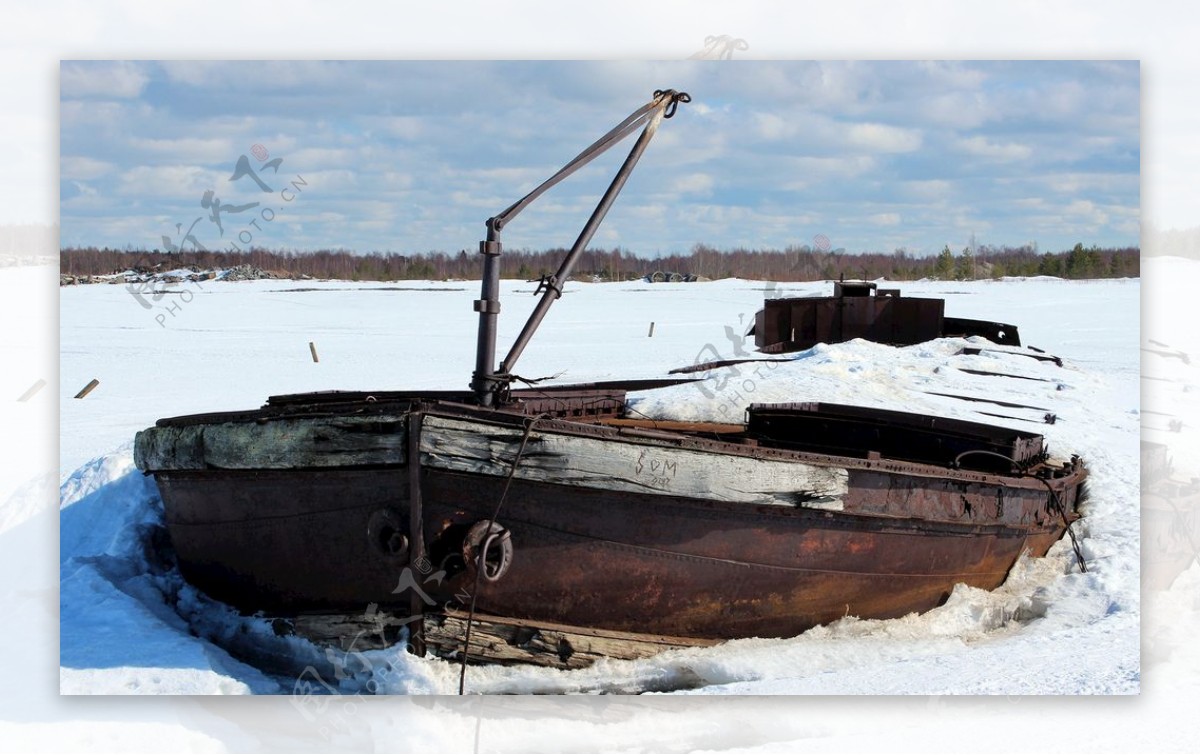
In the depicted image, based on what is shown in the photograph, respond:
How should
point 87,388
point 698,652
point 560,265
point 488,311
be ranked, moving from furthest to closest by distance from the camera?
1. point 87,388
2. point 560,265
3. point 698,652
4. point 488,311

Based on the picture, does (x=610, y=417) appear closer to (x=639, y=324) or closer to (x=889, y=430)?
(x=889, y=430)

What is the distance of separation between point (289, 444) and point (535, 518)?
1.09m

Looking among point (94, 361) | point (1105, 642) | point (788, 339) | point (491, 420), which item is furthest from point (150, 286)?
point (788, 339)

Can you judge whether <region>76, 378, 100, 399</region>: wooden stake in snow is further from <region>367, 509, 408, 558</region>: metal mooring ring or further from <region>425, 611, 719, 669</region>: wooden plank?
<region>425, 611, 719, 669</region>: wooden plank

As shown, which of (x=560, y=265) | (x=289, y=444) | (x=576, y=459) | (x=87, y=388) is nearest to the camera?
(x=576, y=459)

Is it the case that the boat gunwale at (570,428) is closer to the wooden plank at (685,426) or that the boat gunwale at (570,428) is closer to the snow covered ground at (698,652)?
the snow covered ground at (698,652)

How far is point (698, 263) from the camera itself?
13023 mm

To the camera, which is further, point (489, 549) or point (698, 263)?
point (698, 263)

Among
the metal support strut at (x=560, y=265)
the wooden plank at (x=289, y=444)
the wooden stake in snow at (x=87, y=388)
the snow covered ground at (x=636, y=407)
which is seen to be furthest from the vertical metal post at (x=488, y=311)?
the wooden stake in snow at (x=87, y=388)

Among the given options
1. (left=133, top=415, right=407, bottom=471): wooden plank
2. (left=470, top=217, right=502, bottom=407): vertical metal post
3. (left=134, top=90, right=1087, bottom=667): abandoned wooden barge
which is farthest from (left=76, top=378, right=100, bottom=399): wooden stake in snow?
(left=470, top=217, right=502, bottom=407): vertical metal post

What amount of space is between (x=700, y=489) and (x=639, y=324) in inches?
561

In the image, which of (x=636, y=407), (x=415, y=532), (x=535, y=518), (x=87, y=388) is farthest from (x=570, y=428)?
(x=87, y=388)

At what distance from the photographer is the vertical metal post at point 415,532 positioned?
4.93 m

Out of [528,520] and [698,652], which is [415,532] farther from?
[698,652]
